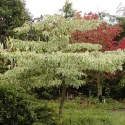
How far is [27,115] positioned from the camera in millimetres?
6328

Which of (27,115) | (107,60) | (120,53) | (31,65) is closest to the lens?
(27,115)

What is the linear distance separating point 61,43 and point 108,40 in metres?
7.10

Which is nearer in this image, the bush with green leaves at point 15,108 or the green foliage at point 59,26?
the bush with green leaves at point 15,108

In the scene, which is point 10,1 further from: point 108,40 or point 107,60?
point 107,60

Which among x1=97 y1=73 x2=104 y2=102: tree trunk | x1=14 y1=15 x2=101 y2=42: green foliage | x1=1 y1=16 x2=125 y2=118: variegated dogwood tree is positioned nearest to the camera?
x1=1 y1=16 x2=125 y2=118: variegated dogwood tree

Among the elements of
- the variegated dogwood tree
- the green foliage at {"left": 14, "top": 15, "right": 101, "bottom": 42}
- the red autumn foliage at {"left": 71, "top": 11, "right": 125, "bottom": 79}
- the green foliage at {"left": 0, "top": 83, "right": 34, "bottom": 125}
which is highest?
the red autumn foliage at {"left": 71, "top": 11, "right": 125, "bottom": 79}

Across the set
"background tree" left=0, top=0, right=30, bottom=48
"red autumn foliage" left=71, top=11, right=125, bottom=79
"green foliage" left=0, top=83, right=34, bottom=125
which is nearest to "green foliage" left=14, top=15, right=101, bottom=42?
"green foliage" left=0, top=83, right=34, bottom=125

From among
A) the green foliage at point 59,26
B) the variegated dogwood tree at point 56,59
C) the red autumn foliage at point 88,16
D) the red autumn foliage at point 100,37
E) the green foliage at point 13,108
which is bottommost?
the green foliage at point 13,108

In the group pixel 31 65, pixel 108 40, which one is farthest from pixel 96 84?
pixel 31 65

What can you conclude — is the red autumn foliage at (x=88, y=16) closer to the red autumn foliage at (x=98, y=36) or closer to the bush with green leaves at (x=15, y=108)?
the red autumn foliage at (x=98, y=36)

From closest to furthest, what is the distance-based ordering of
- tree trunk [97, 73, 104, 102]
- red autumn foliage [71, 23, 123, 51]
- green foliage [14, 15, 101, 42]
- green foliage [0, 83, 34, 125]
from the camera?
green foliage [0, 83, 34, 125], green foliage [14, 15, 101, 42], red autumn foliage [71, 23, 123, 51], tree trunk [97, 73, 104, 102]

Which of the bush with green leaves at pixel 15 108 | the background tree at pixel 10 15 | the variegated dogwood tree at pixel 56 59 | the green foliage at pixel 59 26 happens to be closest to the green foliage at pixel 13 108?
the bush with green leaves at pixel 15 108

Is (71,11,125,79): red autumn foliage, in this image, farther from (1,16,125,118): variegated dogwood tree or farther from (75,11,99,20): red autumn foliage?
(1,16,125,118): variegated dogwood tree

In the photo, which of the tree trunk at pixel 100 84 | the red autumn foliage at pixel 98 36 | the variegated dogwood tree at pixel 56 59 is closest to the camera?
the variegated dogwood tree at pixel 56 59
